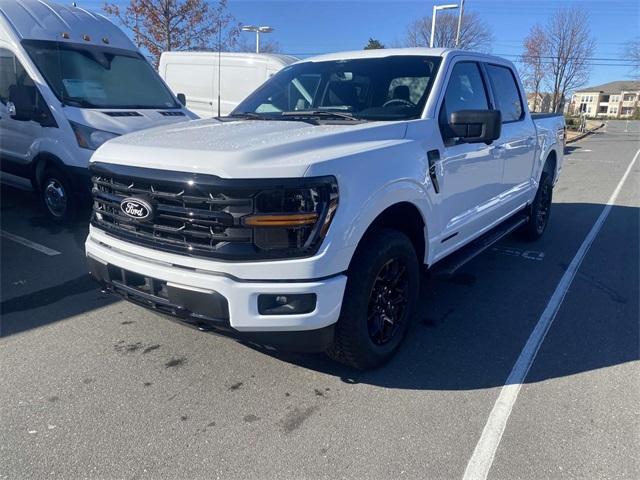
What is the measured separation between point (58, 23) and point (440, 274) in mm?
6218

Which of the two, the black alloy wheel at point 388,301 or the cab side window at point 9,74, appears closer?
the black alloy wheel at point 388,301

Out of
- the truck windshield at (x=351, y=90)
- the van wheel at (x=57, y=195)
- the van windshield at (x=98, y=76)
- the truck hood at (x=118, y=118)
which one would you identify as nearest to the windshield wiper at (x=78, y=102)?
the van windshield at (x=98, y=76)

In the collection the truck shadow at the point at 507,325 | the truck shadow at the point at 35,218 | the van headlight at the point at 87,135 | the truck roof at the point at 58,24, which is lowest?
the truck shadow at the point at 507,325

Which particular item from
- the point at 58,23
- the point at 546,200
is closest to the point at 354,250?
the point at 546,200

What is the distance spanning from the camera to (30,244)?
18.1 ft

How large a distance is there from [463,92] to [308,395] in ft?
8.92

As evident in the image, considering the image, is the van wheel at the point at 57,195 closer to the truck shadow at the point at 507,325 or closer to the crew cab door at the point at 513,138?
the truck shadow at the point at 507,325

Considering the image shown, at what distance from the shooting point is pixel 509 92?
5.16 meters

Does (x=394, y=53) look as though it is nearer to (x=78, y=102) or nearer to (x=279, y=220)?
(x=279, y=220)

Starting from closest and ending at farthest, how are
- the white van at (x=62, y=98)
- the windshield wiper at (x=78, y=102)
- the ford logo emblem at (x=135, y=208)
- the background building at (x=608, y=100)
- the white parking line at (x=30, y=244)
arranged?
the ford logo emblem at (x=135, y=208) → the white parking line at (x=30, y=244) → the white van at (x=62, y=98) → the windshield wiper at (x=78, y=102) → the background building at (x=608, y=100)

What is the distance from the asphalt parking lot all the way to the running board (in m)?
0.48

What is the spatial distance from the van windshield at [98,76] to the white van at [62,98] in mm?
14

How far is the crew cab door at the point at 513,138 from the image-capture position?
4.70m

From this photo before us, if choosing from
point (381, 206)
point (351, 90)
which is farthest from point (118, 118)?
point (381, 206)
